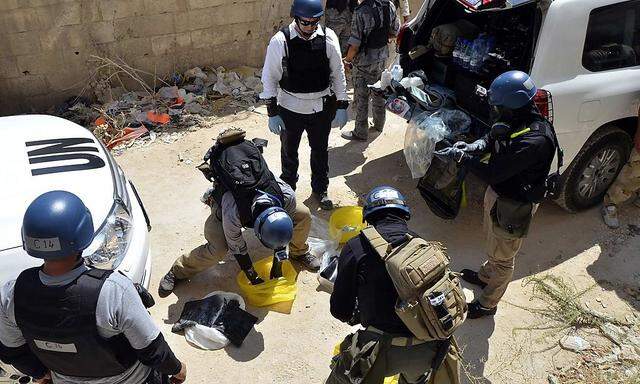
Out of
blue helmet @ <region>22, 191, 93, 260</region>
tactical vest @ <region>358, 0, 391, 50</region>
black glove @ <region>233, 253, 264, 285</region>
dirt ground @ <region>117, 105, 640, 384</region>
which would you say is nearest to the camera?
blue helmet @ <region>22, 191, 93, 260</region>

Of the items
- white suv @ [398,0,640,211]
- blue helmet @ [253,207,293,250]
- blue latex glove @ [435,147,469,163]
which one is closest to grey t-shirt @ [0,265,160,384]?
blue helmet @ [253,207,293,250]

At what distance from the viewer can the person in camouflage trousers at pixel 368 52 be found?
5.67 meters

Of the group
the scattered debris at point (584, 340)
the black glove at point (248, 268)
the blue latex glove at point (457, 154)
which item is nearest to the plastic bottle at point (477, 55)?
the blue latex glove at point (457, 154)

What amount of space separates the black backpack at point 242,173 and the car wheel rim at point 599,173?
2787 millimetres

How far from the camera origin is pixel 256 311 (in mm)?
4078

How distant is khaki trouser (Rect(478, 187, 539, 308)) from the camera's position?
3.68 metres

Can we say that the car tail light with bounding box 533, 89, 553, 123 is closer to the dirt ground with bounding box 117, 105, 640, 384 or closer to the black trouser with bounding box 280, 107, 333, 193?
the dirt ground with bounding box 117, 105, 640, 384

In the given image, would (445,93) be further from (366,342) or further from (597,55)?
(366,342)

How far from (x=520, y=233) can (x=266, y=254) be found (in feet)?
6.73

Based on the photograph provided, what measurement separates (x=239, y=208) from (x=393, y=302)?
145 cm

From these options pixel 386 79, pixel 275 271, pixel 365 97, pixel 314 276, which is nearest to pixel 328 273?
pixel 314 276

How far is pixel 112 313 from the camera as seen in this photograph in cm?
216

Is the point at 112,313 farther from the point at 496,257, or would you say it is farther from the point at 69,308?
the point at 496,257

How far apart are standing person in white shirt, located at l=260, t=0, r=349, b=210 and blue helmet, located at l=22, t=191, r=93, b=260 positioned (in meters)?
2.75
